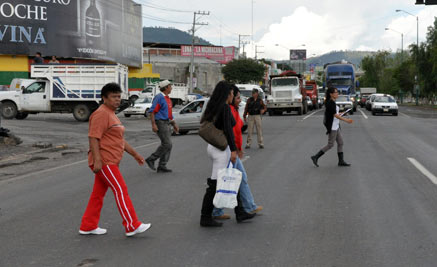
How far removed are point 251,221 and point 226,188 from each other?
73 cm

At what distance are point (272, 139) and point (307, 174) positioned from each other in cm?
896

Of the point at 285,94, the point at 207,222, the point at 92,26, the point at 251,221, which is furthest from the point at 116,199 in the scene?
the point at 92,26

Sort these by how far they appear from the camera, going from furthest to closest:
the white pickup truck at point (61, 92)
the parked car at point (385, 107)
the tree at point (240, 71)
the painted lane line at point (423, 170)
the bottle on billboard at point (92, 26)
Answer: the tree at point (240, 71), the bottle on billboard at point (92, 26), the parked car at point (385, 107), the white pickup truck at point (61, 92), the painted lane line at point (423, 170)

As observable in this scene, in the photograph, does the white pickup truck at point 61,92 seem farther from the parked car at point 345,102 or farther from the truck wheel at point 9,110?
the parked car at point 345,102

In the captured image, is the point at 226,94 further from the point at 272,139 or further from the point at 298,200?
the point at 272,139

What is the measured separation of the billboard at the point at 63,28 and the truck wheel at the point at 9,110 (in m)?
21.6

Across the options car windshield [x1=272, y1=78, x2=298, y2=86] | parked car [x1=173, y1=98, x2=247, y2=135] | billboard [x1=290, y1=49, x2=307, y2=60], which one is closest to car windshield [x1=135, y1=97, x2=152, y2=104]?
Result: car windshield [x1=272, y1=78, x2=298, y2=86]

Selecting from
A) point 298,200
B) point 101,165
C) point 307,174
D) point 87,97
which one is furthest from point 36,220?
point 87,97

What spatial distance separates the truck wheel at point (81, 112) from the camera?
30297 mm

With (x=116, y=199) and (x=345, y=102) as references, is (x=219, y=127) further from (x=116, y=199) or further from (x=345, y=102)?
(x=345, y=102)

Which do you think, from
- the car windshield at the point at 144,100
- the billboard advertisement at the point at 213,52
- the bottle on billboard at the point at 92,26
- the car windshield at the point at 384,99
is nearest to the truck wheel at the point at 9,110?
the car windshield at the point at 144,100

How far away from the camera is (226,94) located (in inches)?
257

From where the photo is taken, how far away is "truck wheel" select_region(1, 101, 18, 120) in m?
30.2

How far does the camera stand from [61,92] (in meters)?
30.1
